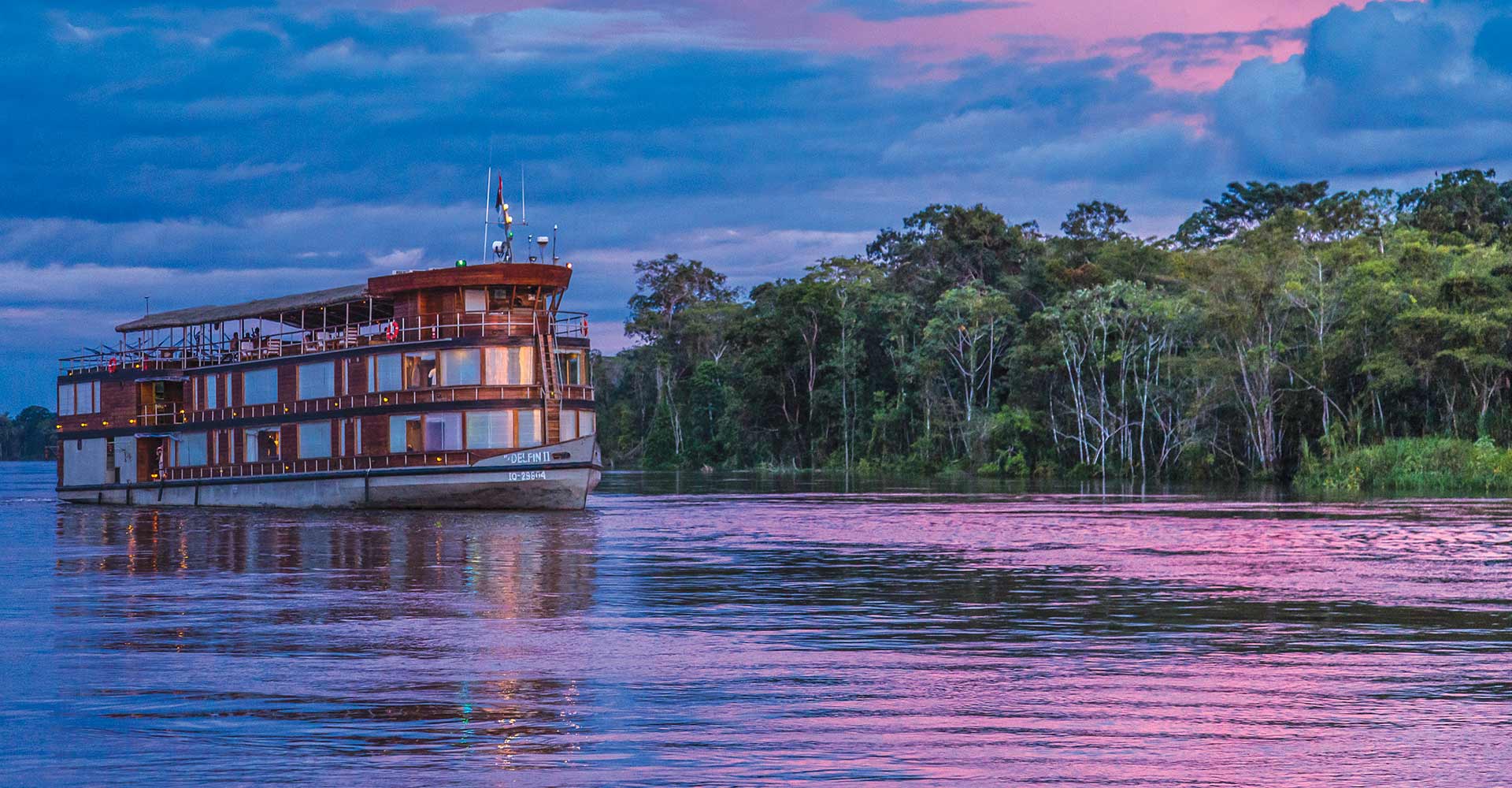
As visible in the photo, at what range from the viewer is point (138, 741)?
424 inches

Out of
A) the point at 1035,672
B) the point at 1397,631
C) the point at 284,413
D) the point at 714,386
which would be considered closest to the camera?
the point at 1035,672

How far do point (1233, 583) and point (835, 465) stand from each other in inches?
3243

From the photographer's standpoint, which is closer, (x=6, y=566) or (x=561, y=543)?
(x=6, y=566)

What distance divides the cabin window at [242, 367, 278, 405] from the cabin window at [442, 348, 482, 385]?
7.52 m

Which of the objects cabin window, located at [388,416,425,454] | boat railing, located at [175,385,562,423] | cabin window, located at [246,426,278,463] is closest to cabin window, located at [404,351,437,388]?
boat railing, located at [175,385,562,423]

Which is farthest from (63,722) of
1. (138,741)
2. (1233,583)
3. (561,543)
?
(561,543)

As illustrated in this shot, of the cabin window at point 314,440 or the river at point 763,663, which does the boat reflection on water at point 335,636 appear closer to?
the river at point 763,663

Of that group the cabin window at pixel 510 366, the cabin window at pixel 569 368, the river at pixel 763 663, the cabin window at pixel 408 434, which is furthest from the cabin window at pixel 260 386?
the river at pixel 763 663

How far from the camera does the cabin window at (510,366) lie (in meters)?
43.3

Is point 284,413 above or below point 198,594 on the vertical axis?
above

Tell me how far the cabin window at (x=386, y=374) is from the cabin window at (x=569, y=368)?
Answer: 4556 millimetres

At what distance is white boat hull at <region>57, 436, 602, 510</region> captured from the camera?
42.4 metres

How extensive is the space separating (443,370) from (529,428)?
119 inches

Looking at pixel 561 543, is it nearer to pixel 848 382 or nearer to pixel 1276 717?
pixel 1276 717
